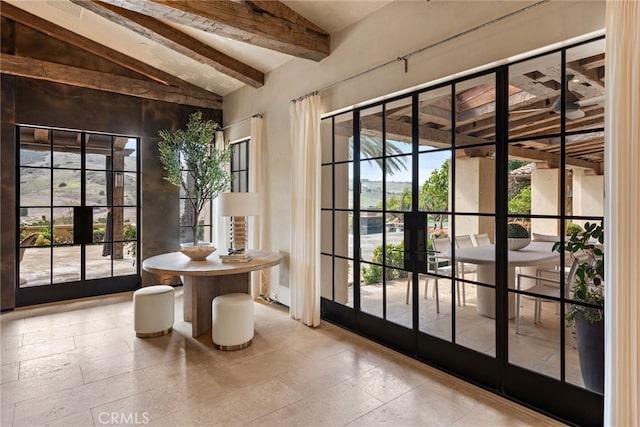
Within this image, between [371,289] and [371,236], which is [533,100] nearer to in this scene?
[371,236]

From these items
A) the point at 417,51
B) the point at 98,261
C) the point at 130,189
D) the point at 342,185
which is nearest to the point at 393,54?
the point at 417,51

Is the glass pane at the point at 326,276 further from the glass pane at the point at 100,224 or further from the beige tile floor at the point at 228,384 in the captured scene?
the glass pane at the point at 100,224

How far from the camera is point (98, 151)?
5.26 metres

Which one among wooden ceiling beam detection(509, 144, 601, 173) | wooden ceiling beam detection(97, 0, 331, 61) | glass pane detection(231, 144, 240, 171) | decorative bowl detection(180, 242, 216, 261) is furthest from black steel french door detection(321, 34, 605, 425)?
glass pane detection(231, 144, 240, 171)

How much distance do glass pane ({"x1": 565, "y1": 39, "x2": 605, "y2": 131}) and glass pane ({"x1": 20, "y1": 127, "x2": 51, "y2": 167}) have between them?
6.03m

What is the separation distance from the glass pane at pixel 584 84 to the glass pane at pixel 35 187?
237 inches

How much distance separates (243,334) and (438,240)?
6.61ft

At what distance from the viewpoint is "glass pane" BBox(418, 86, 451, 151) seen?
297 centimetres

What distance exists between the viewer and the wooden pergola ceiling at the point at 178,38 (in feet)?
10.2

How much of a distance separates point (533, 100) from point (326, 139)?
83.8 inches

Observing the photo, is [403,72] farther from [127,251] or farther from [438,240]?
[127,251]

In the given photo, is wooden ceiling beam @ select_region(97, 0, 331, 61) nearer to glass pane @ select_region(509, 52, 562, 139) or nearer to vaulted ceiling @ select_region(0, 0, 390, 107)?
vaulted ceiling @ select_region(0, 0, 390, 107)

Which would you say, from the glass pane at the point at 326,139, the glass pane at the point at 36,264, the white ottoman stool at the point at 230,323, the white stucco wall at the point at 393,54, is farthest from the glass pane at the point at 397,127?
the glass pane at the point at 36,264

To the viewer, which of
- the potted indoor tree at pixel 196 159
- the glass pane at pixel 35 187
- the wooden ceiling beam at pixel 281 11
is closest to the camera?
the wooden ceiling beam at pixel 281 11
